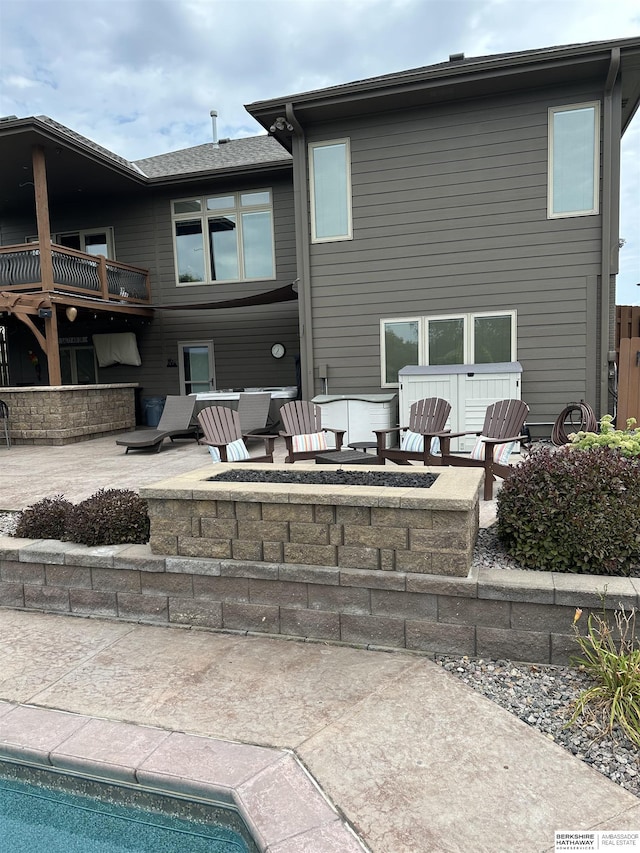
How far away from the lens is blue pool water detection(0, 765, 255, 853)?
187 cm

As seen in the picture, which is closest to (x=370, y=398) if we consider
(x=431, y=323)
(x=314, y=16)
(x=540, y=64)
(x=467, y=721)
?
(x=431, y=323)

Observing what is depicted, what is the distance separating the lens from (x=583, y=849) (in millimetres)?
1625

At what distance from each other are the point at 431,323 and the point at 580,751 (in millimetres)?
7116

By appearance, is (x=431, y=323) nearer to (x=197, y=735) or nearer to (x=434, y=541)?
(x=434, y=541)

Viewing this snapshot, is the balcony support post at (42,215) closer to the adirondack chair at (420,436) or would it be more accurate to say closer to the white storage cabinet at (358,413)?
the white storage cabinet at (358,413)

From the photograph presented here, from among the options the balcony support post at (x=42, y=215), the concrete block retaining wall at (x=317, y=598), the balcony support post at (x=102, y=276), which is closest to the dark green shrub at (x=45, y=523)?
the concrete block retaining wall at (x=317, y=598)

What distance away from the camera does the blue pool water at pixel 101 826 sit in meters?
1.87

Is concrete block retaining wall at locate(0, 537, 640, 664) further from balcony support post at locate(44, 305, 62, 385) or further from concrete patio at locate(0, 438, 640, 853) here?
balcony support post at locate(44, 305, 62, 385)

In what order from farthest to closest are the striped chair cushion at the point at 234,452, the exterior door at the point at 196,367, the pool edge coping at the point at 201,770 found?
the exterior door at the point at 196,367 < the striped chair cushion at the point at 234,452 < the pool edge coping at the point at 201,770

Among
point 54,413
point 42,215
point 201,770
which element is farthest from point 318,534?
point 42,215

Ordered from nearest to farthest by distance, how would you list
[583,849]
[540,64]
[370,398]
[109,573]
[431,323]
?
1. [583,849]
2. [109,573]
3. [540,64]
4. [370,398]
5. [431,323]

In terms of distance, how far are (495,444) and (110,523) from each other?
3.07 metres

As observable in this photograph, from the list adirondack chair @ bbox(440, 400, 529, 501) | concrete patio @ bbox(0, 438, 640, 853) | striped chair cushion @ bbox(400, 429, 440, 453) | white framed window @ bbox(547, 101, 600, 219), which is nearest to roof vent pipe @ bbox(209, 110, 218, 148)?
white framed window @ bbox(547, 101, 600, 219)

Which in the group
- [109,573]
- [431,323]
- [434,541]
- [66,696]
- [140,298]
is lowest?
[66,696]
